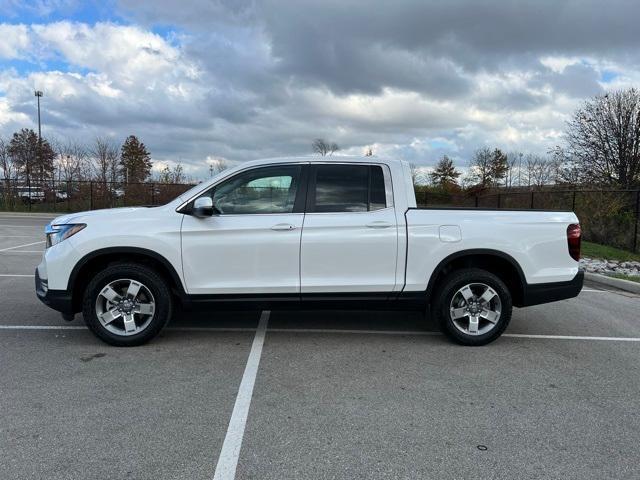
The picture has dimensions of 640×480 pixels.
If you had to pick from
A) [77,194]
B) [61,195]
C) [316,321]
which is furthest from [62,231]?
[61,195]

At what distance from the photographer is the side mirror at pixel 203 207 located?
15.2ft

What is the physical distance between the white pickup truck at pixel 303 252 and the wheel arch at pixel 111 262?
0.01m

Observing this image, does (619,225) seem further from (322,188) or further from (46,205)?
(46,205)

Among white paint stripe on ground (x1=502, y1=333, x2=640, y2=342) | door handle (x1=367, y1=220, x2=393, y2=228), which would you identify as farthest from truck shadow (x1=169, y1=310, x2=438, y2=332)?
door handle (x1=367, y1=220, x2=393, y2=228)

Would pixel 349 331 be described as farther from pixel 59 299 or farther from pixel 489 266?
pixel 59 299

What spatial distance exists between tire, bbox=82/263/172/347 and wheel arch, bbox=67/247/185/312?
10 centimetres

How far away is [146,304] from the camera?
16.0 feet

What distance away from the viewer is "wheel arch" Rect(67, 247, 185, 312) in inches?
187

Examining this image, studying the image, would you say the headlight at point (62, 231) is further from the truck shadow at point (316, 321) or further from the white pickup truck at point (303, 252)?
the truck shadow at point (316, 321)

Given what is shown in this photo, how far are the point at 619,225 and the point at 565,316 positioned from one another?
10444 mm

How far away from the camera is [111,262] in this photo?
4926 mm

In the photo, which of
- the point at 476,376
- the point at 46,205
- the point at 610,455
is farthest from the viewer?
the point at 46,205

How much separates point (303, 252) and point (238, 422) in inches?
73.9

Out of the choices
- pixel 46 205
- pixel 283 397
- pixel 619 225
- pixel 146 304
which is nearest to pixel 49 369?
pixel 146 304
